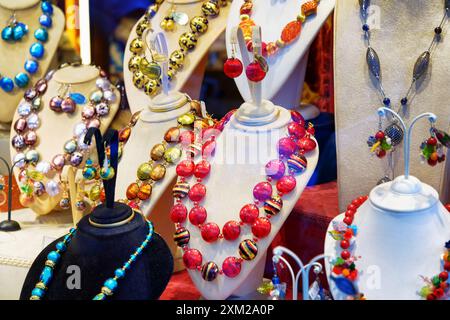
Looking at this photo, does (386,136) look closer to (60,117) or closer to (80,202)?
(80,202)

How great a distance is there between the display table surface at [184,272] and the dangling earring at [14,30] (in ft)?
2.14

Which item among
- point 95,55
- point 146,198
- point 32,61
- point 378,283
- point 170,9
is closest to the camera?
point 378,283

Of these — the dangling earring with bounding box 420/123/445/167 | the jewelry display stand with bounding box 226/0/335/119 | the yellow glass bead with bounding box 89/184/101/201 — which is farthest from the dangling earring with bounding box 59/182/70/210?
the dangling earring with bounding box 420/123/445/167

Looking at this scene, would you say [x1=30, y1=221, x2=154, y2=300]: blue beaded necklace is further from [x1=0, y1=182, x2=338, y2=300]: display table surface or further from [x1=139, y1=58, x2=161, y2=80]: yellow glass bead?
[x1=139, y1=58, x2=161, y2=80]: yellow glass bead

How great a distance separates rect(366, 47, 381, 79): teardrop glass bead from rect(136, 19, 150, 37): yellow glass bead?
0.74 m

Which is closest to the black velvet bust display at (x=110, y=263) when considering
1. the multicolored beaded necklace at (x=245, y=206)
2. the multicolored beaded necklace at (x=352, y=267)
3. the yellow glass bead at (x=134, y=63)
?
the multicolored beaded necklace at (x=245, y=206)

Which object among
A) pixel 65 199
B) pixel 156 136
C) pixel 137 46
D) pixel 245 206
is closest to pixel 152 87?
pixel 137 46

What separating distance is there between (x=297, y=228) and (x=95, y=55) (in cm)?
104

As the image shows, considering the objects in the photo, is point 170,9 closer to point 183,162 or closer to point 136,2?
point 136,2

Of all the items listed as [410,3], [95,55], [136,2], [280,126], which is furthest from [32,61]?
[410,3]

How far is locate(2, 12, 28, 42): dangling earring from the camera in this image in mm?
2326

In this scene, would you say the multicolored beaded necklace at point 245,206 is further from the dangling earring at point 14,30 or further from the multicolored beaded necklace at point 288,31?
the dangling earring at point 14,30

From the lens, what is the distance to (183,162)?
1.72m

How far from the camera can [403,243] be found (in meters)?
1.40
